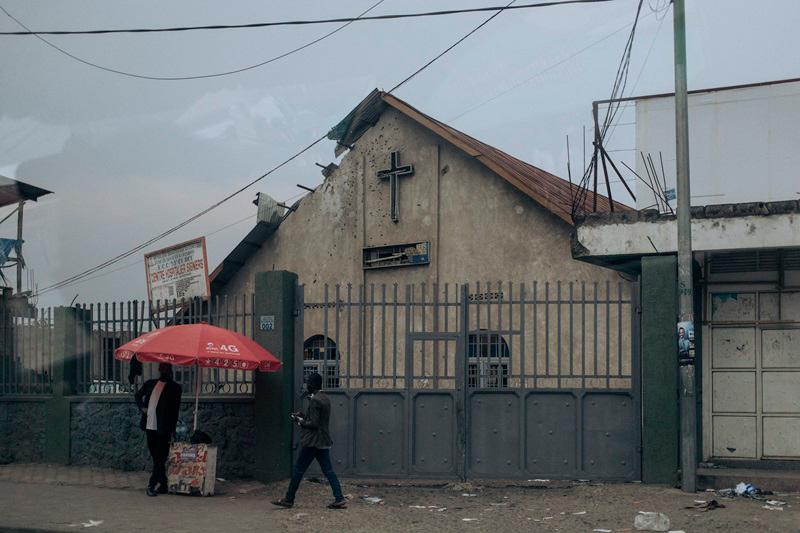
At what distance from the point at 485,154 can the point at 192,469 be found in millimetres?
10087

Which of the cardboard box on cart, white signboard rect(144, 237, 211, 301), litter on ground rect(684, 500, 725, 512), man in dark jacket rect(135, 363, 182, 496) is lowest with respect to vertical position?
litter on ground rect(684, 500, 725, 512)

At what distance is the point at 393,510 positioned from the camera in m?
10.6

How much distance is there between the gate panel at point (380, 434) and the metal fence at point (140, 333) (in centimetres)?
159

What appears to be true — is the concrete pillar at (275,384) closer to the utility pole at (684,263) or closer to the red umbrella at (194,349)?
the red umbrella at (194,349)

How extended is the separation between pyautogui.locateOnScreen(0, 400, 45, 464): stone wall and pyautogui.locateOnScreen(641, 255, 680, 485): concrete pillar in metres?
8.51

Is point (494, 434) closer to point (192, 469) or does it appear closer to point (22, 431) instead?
point (192, 469)

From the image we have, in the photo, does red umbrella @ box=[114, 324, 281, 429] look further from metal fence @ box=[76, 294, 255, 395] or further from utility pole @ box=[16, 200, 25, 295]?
utility pole @ box=[16, 200, 25, 295]

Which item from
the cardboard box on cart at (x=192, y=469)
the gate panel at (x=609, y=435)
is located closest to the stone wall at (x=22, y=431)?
the cardboard box on cart at (x=192, y=469)

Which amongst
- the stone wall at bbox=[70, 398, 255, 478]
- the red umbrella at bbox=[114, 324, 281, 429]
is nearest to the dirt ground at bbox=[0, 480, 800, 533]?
the stone wall at bbox=[70, 398, 255, 478]

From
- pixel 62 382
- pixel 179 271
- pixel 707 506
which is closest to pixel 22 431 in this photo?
pixel 62 382

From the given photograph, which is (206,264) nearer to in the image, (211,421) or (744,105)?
(211,421)

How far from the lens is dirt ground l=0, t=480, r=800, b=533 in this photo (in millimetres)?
9430

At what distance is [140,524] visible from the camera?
9305 millimetres

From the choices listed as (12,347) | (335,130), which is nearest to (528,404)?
(12,347)
